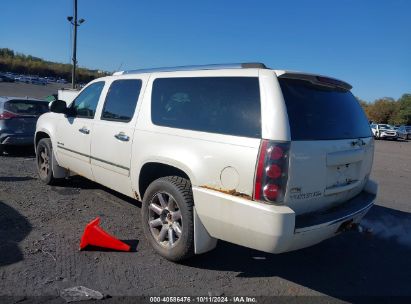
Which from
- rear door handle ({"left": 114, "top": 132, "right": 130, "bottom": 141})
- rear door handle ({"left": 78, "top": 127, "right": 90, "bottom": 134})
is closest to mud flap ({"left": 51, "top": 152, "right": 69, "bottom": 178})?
rear door handle ({"left": 78, "top": 127, "right": 90, "bottom": 134})

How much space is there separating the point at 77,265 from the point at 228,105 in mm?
2118

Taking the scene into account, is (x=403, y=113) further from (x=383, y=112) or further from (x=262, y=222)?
(x=262, y=222)

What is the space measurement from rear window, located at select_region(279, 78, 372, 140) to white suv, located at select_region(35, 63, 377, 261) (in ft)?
0.04

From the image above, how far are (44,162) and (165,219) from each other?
359cm

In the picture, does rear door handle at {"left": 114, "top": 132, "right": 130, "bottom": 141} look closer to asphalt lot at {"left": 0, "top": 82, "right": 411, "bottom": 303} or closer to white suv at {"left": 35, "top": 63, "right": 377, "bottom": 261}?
white suv at {"left": 35, "top": 63, "right": 377, "bottom": 261}

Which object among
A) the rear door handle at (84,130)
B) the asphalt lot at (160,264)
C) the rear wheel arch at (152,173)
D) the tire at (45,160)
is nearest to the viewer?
the asphalt lot at (160,264)

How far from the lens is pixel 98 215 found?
5.30 meters

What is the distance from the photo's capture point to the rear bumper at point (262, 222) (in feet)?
10.0

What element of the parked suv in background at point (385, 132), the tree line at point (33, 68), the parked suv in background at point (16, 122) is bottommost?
the parked suv in background at point (385, 132)

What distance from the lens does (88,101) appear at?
5.59 meters

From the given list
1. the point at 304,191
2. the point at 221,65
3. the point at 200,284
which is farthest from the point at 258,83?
the point at 200,284

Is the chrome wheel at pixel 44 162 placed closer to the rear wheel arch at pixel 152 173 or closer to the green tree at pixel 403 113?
the rear wheel arch at pixel 152 173

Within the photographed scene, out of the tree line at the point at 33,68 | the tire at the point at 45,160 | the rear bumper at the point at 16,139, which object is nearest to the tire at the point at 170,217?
the tire at the point at 45,160

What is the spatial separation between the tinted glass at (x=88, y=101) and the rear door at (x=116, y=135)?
0.29 m
